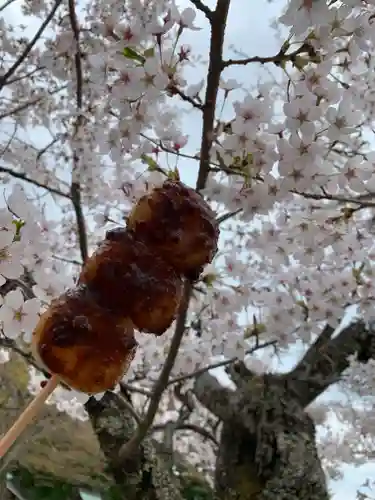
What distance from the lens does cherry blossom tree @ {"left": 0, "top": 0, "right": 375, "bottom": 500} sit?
90 centimetres

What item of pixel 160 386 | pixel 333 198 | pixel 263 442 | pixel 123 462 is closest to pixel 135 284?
pixel 333 198

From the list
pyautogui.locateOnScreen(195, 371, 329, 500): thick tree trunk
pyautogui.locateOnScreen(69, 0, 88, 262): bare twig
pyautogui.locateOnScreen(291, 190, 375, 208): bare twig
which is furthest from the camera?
pyautogui.locateOnScreen(195, 371, 329, 500): thick tree trunk

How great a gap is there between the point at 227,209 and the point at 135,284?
2.32ft

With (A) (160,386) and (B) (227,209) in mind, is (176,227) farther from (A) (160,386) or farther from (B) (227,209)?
(A) (160,386)

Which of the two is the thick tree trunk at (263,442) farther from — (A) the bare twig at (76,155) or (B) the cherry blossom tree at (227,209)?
(A) the bare twig at (76,155)

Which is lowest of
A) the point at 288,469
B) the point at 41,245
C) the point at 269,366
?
the point at 41,245

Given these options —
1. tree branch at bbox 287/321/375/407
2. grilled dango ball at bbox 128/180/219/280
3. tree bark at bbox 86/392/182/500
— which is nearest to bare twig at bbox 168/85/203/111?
grilled dango ball at bbox 128/180/219/280

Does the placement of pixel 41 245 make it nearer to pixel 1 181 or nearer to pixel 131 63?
pixel 131 63

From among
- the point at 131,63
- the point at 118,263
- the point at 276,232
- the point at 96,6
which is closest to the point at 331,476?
the point at 276,232

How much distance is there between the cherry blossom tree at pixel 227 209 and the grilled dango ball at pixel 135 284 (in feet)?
0.79

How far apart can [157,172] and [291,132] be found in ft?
0.72

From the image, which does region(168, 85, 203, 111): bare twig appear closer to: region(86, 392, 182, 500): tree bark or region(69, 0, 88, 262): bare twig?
region(69, 0, 88, 262): bare twig

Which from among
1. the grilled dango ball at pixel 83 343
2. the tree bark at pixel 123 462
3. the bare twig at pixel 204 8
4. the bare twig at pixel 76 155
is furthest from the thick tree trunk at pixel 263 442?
the grilled dango ball at pixel 83 343

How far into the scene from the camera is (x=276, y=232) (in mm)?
1524
